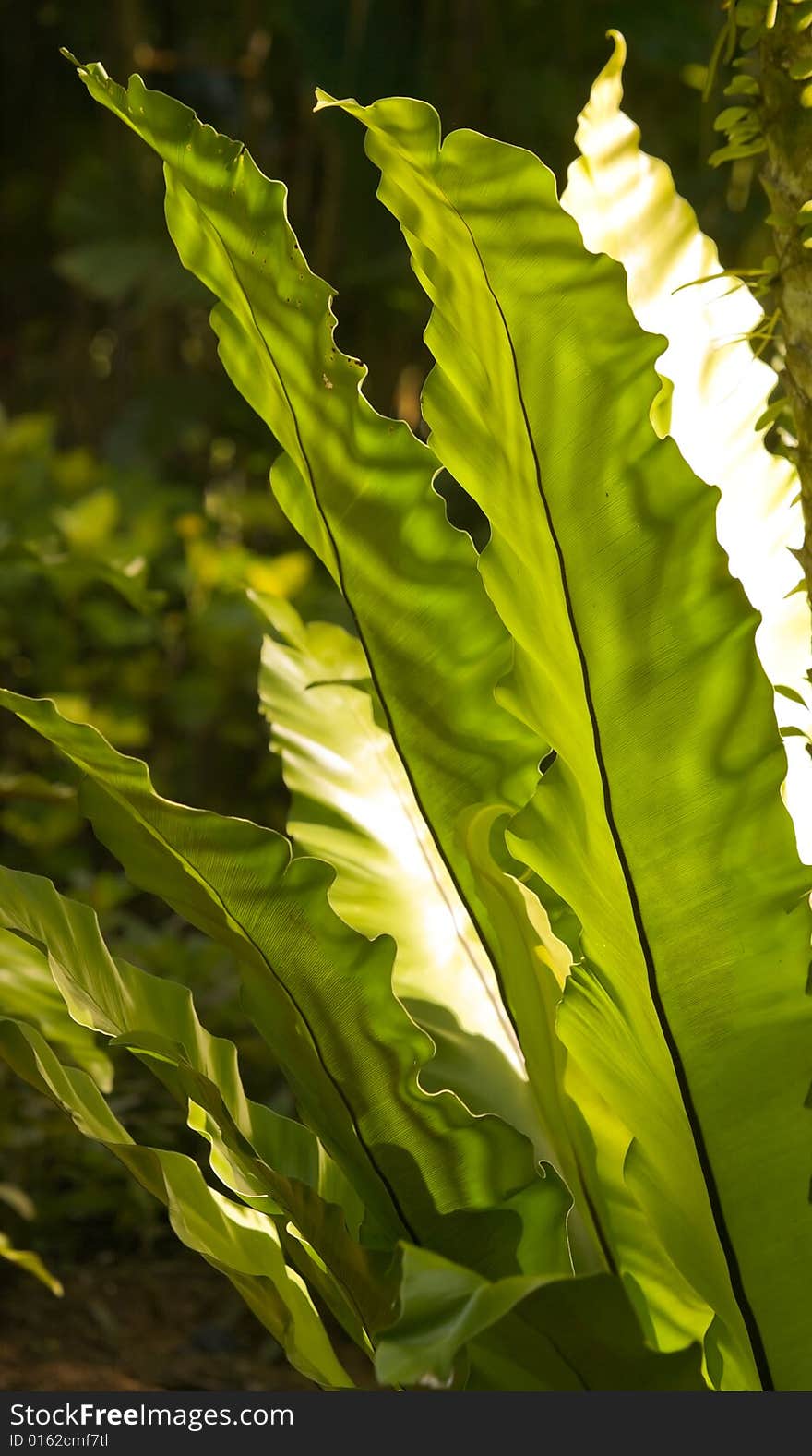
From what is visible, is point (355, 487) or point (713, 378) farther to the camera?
point (713, 378)

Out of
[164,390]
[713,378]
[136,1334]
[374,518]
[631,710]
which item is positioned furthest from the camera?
[164,390]

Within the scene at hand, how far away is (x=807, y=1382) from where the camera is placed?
591mm

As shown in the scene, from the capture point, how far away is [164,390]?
2928mm

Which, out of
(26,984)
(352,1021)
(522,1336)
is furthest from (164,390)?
(522,1336)

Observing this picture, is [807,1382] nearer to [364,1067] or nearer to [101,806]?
[364,1067]

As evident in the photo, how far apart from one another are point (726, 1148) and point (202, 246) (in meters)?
0.47

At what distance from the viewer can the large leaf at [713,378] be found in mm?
799

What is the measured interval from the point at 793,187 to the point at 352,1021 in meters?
0.43

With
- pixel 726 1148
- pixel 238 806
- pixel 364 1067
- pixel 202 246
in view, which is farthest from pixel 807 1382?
pixel 238 806

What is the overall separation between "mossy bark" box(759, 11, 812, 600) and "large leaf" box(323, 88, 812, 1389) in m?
0.13

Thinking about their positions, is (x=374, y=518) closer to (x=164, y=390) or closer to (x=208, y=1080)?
(x=208, y=1080)

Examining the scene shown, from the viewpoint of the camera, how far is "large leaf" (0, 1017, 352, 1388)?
0.59 meters

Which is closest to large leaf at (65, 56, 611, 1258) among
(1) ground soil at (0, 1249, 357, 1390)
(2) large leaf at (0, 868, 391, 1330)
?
(2) large leaf at (0, 868, 391, 1330)

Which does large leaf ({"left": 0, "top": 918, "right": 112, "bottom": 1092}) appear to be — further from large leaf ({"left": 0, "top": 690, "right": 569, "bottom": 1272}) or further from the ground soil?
the ground soil
